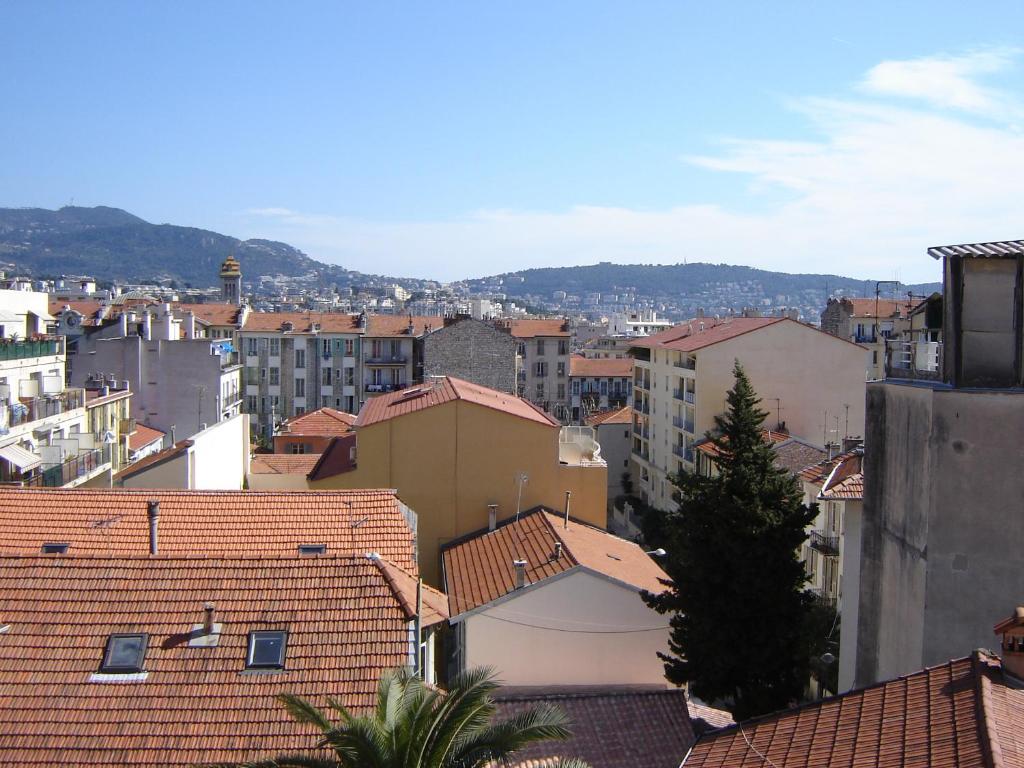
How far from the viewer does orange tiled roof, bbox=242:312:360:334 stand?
77.0 metres

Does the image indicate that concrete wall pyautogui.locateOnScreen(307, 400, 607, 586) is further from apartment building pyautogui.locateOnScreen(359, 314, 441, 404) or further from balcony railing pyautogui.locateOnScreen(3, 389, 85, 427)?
apartment building pyautogui.locateOnScreen(359, 314, 441, 404)

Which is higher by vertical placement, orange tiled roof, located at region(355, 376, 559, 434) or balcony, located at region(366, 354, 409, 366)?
orange tiled roof, located at region(355, 376, 559, 434)

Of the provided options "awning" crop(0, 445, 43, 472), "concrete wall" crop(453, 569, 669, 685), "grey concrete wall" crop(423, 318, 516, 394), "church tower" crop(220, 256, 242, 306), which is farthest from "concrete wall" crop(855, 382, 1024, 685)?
"church tower" crop(220, 256, 242, 306)

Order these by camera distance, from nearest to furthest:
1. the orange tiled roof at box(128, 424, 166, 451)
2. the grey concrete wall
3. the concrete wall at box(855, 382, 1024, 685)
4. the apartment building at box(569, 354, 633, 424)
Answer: the concrete wall at box(855, 382, 1024, 685)
the orange tiled roof at box(128, 424, 166, 451)
the grey concrete wall
the apartment building at box(569, 354, 633, 424)

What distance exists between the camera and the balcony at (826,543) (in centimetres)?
2822

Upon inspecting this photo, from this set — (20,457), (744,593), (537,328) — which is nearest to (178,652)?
(744,593)

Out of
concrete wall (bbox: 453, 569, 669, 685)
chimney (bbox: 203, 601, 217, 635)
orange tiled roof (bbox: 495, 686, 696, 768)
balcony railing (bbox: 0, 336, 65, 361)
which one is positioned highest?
balcony railing (bbox: 0, 336, 65, 361)

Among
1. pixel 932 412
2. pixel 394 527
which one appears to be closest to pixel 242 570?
pixel 394 527

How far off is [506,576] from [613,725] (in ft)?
16.0

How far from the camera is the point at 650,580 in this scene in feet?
79.5

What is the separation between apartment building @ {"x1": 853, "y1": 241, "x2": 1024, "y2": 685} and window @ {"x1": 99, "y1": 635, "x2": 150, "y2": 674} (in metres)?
11.0

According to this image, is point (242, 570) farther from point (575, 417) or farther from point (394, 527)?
point (575, 417)

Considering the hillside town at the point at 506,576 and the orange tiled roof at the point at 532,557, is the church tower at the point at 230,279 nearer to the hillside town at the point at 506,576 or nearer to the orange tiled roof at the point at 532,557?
the hillside town at the point at 506,576

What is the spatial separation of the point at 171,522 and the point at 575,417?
65.8 metres
